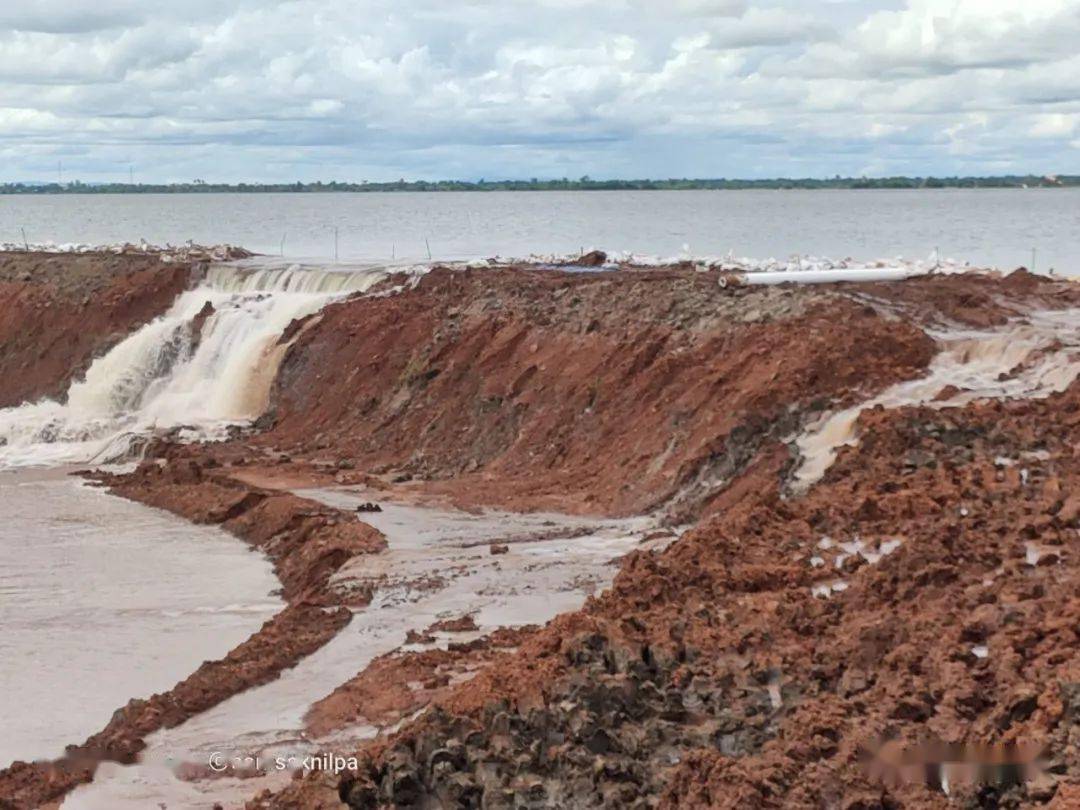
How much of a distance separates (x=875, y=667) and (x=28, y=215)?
131m

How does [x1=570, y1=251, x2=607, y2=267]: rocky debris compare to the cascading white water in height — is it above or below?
above

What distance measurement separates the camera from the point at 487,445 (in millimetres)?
25469

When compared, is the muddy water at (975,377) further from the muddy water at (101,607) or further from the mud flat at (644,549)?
the muddy water at (101,607)

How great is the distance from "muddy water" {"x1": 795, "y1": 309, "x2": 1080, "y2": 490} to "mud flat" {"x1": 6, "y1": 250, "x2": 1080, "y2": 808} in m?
0.08

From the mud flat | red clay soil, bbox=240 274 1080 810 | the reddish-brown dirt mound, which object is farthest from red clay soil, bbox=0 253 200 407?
red clay soil, bbox=240 274 1080 810

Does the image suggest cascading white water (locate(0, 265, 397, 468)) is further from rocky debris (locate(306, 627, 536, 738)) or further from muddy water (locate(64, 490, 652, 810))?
rocky debris (locate(306, 627, 536, 738))

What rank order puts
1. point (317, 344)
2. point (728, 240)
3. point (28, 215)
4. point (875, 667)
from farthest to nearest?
point (28, 215), point (728, 240), point (317, 344), point (875, 667)

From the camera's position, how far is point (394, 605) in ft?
55.6

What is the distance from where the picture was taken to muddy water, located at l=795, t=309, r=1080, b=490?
773 inches

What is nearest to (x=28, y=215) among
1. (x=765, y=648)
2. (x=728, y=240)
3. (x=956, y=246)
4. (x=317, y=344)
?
(x=728, y=240)

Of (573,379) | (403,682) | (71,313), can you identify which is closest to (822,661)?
Result: (403,682)

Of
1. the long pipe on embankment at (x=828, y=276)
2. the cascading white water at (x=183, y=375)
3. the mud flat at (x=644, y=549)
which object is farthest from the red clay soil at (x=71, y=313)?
the long pipe on embankment at (x=828, y=276)

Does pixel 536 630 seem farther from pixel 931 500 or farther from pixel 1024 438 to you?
pixel 1024 438

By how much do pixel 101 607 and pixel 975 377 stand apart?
1125 cm
